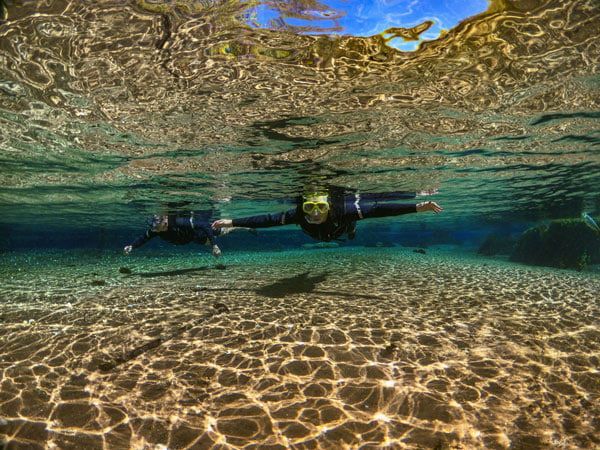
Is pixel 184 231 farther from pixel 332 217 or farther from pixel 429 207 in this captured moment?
pixel 429 207

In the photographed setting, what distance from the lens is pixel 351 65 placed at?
6.80 m

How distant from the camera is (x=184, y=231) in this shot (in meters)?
12.0

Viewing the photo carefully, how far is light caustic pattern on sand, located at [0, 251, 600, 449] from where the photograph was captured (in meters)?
3.58

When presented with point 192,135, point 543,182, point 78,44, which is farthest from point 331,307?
point 543,182

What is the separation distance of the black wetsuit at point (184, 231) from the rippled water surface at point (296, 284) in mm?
1826

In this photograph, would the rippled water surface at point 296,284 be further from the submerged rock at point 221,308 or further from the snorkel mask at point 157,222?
the snorkel mask at point 157,222

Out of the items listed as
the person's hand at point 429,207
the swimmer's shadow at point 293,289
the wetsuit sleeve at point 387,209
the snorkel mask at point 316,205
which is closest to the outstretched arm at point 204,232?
the swimmer's shadow at point 293,289

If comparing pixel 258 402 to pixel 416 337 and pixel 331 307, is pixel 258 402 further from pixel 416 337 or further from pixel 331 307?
pixel 331 307

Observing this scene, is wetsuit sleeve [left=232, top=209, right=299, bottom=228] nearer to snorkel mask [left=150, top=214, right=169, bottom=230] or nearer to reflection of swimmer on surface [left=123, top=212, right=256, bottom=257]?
reflection of swimmer on surface [left=123, top=212, right=256, bottom=257]

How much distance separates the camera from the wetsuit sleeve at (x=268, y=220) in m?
8.36

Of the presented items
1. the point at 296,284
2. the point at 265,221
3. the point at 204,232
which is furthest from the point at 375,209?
the point at 204,232

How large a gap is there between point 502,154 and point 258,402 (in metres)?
15.2

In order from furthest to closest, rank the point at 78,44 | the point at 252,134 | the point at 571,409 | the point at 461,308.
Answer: the point at 252,134
the point at 461,308
the point at 78,44
the point at 571,409

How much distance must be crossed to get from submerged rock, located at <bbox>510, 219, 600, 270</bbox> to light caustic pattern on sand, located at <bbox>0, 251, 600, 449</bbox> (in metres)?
13.2
